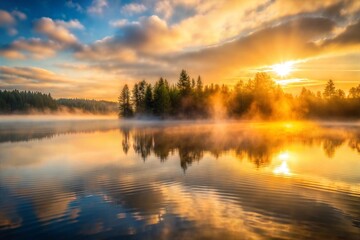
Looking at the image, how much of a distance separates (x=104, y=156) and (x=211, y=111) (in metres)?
76.1

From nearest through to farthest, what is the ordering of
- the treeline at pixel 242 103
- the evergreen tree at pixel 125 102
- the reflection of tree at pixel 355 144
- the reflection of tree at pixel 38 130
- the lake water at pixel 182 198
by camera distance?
the lake water at pixel 182 198 < the reflection of tree at pixel 355 144 < the reflection of tree at pixel 38 130 < the treeline at pixel 242 103 < the evergreen tree at pixel 125 102

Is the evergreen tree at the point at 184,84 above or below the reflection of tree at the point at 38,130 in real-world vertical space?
above

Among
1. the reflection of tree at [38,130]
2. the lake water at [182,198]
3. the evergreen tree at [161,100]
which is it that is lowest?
the reflection of tree at [38,130]

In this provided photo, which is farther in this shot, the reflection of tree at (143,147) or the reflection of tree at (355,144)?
the reflection of tree at (355,144)

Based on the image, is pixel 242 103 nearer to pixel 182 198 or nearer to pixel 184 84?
pixel 184 84

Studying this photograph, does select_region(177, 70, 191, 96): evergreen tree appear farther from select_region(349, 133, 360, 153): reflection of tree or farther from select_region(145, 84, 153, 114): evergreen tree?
select_region(349, 133, 360, 153): reflection of tree

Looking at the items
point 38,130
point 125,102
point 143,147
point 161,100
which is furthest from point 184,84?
point 143,147

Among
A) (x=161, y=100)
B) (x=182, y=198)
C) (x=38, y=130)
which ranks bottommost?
(x=38, y=130)

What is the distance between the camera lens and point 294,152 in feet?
78.1

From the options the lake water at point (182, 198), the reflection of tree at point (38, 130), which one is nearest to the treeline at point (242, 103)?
the reflection of tree at point (38, 130)

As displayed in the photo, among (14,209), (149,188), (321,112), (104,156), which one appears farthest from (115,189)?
(321,112)

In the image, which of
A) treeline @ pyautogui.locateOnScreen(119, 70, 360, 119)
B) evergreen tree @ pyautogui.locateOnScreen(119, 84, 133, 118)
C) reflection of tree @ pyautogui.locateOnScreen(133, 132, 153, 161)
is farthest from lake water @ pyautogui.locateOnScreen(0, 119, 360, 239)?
evergreen tree @ pyautogui.locateOnScreen(119, 84, 133, 118)

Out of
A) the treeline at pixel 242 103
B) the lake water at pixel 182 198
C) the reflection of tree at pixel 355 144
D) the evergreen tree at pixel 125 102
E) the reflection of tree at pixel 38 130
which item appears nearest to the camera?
the lake water at pixel 182 198

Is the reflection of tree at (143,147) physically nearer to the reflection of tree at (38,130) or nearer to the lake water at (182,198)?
the lake water at (182,198)
